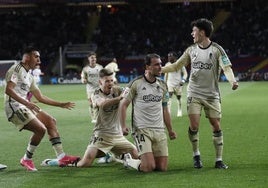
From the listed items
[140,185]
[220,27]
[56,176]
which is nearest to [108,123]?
[56,176]

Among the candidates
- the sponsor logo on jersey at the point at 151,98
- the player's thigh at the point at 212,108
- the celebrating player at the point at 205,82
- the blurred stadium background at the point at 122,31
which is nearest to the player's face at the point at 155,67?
the sponsor logo on jersey at the point at 151,98

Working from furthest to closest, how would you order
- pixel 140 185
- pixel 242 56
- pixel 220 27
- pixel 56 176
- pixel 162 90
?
pixel 220 27 < pixel 242 56 < pixel 162 90 < pixel 56 176 < pixel 140 185

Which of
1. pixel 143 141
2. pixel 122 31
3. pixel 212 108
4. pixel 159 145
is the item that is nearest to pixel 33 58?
pixel 143 141

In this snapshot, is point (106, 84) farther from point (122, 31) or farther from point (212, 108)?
point (122, 31)

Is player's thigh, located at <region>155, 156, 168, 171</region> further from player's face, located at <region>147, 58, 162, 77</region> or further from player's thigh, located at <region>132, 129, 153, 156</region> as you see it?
player's face, located at <region>147, 58, 162, 77</region>

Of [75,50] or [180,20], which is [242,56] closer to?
[180,20]

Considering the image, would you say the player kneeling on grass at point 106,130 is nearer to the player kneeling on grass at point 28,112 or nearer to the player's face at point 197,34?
the player kneeling on grass at point 28,112

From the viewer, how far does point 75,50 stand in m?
59.5

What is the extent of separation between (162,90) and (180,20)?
50954mm

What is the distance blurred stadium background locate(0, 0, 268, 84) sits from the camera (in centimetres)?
5644

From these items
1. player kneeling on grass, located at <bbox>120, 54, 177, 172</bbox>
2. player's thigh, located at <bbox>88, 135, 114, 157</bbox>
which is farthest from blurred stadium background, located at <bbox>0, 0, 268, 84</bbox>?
player kneeling on grass, located at <bbox>120, 54, 177, 172</bbox>

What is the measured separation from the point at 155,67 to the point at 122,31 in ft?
169

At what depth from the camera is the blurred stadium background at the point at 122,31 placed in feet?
185

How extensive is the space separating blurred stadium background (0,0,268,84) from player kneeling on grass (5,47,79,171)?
1704 inches
